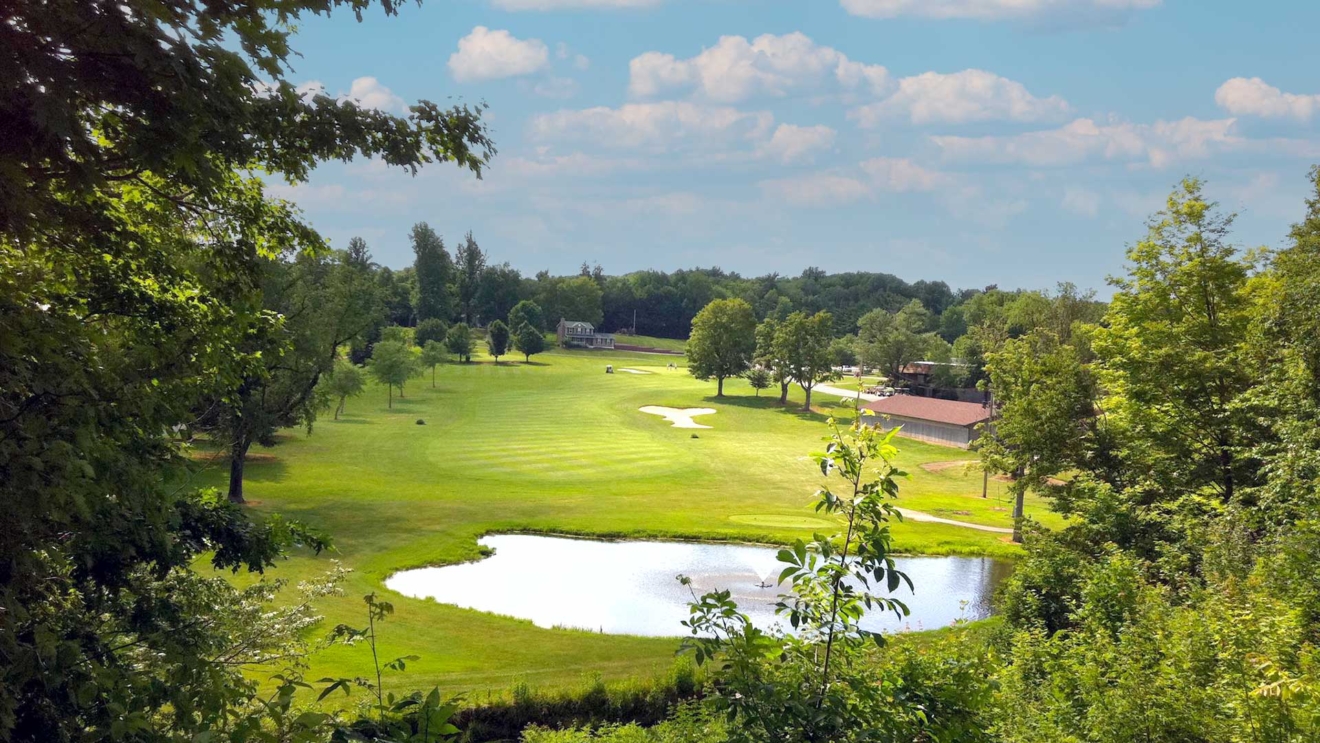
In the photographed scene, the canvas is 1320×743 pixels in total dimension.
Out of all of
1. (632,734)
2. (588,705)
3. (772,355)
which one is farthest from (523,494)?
(772,355)

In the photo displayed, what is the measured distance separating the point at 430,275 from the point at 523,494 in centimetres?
9292

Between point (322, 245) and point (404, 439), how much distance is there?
159ft

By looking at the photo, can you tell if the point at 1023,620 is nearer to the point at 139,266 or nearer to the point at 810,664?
the point at 810,664

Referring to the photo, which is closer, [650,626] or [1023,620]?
[1023,620]

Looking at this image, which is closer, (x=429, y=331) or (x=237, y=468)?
(x=237, y=468)

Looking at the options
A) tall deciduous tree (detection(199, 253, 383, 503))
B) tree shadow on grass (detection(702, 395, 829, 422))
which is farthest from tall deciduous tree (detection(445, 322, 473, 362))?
tall deciduous tree (detection(199, 253, 383, 503))

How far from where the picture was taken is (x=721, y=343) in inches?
3649

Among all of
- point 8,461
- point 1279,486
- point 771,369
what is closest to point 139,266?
point 8,461

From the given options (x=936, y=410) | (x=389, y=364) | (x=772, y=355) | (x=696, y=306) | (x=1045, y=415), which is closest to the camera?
(x=1045, y=415)

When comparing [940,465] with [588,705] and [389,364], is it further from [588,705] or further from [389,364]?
[588,705]

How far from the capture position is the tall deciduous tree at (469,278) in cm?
14288

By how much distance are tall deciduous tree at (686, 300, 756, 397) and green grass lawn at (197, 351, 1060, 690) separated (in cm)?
1293

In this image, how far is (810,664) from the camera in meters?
5.59

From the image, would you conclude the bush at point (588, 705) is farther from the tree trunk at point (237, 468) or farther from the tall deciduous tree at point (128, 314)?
the tree trunk at point (237, 468)
